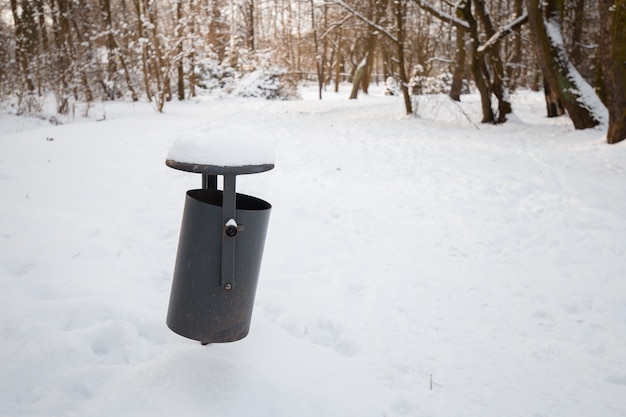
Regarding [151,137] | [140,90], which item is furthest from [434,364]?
[140,90]

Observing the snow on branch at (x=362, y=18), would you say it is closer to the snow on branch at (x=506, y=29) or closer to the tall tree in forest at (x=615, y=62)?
the snow on branch at (x=506, y=29)

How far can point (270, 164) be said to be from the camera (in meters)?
2.18

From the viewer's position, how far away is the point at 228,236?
2.08 meters

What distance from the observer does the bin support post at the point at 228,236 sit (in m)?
2.04

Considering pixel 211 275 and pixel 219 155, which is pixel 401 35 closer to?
pixel 219 155

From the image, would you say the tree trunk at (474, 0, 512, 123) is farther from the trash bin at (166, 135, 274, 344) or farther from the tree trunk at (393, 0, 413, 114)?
the trash bin at (166, 135, 274, 344)

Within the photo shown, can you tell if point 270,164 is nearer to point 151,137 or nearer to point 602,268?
point 602,268

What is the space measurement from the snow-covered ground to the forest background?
3.08m

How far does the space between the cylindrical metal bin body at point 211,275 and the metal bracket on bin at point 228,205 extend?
1.0 inches

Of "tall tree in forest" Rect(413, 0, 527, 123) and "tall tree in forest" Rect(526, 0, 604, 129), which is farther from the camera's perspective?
"tall tree in forest" Rect(413, 0, 527, 123)

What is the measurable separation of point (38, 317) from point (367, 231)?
3.00 meters

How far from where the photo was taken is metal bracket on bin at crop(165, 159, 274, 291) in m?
Answer: 2.02

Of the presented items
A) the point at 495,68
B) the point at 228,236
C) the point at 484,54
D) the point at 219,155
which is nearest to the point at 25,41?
the point at 484,54

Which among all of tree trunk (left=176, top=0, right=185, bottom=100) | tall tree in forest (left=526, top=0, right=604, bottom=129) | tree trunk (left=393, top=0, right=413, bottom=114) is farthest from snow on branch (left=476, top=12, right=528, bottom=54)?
tree trunk (left=176, top=0, right=185, bottom=100)
